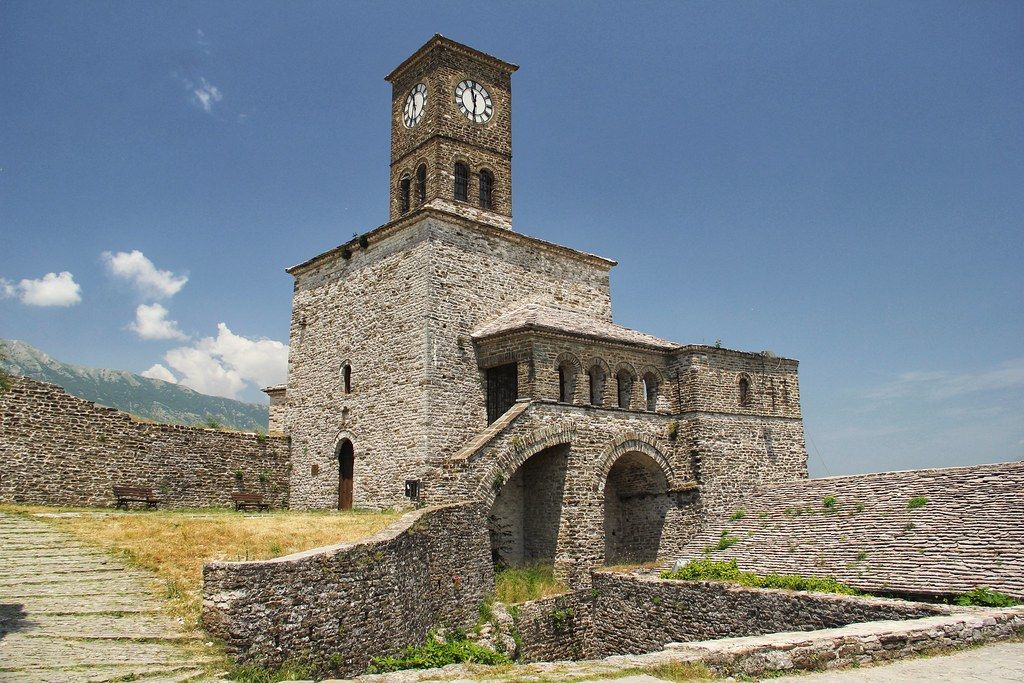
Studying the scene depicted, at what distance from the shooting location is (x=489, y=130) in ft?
86.3

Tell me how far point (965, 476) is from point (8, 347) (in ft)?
68.1

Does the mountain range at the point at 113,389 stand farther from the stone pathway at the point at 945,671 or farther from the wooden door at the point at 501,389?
the stone pathway at the point at 945,671

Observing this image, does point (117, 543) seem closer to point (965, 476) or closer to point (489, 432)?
point (489, 432)

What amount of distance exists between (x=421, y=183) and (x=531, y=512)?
39.4ft

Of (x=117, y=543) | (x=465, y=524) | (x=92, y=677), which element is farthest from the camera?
(x=465, y=524)

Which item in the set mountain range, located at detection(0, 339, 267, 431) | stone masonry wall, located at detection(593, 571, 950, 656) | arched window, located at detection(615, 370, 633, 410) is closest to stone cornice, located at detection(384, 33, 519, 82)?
arched window, located at detection(615, 370, 633, 410)

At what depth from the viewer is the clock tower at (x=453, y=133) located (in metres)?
25.1

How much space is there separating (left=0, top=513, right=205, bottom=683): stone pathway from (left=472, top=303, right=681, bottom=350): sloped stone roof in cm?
1162

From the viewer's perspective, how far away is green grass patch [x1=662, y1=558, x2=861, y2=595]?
51.8 ft

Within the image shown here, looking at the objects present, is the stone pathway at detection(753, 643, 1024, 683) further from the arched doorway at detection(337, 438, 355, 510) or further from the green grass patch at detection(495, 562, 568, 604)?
the arched doorway at detection(337, 438, 355, 510)

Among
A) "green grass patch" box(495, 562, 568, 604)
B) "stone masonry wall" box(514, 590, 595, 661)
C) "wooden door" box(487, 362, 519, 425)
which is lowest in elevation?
"stone masonry wall" box(514, 590, 595, 661)

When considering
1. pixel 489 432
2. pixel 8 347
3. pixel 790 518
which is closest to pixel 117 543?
pixel 8 347

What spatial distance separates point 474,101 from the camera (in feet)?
85.8

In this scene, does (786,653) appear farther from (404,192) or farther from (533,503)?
Result: (404,192)
